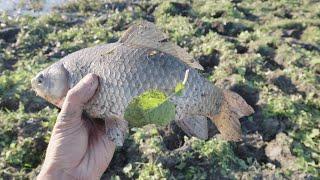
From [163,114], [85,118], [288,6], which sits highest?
[163,114]

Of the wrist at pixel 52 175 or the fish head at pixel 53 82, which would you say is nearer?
the fish head at pixel 53 82

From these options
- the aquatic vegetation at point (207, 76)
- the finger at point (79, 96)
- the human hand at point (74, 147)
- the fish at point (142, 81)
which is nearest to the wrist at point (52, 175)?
the human hand at point (74, 147)

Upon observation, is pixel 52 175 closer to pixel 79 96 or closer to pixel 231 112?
pixel 79 96

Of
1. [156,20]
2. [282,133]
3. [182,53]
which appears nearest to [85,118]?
[182,53]

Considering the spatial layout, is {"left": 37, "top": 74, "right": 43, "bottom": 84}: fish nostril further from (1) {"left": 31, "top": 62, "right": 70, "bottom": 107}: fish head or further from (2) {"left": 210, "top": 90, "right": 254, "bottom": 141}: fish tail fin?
(2) {"left": 210, "top": 90, "right": 254, "bottom": 141}: fish tail fin

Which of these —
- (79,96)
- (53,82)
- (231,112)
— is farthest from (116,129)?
(231,112)

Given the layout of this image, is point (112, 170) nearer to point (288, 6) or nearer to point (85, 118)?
point (85, 118)

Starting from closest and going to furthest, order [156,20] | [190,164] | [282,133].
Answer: [190,164]
[282,133]
[156,20]

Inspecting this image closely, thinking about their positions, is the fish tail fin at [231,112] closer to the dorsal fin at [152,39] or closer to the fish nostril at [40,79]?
the dorsal fin at [152,39]
